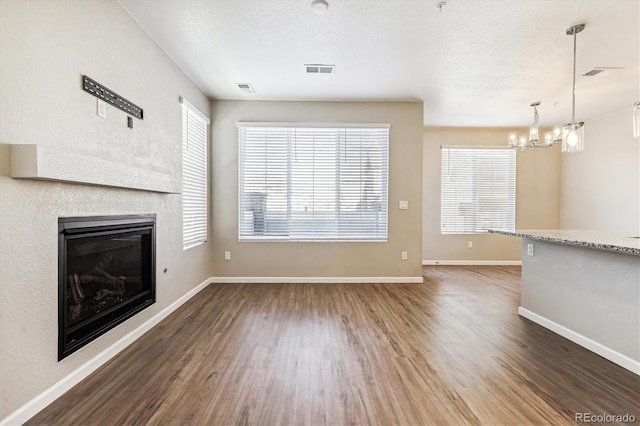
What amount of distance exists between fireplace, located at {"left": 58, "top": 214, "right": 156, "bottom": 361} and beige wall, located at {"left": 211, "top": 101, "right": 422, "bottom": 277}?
169 centimetres

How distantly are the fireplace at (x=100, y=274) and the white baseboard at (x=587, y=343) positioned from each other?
395 cm

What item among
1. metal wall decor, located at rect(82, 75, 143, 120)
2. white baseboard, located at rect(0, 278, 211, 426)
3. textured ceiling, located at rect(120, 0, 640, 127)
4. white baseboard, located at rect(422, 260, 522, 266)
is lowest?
white baseboard, located at rect(0, 278, 211, 426)

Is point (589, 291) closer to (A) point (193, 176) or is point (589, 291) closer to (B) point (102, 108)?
(B) point (102, 108)

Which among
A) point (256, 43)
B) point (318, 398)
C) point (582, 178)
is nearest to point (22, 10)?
point (256, 43)

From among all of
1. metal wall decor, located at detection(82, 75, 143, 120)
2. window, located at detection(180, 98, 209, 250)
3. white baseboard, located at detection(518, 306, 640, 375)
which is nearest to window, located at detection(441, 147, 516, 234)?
white baseboard, located at detection(518, 306, 640, 375)

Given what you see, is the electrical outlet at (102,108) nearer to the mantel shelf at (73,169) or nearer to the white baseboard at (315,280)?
the mantel shelf at (73,169)

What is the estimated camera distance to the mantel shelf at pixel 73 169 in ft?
4.99

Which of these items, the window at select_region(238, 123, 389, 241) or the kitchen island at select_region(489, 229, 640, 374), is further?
the window at select_region(238, 123, 389, 241)

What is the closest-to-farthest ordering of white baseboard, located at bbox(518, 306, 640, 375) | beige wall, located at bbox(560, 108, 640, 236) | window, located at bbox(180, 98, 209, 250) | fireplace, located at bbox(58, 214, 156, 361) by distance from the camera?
fireplace, located at bbox(58, 214, 156, 361)
white baseboard, located at bbox(518, 306, 640, 375)
window, located at bbox(180, 98, 209, 250)
beige wall, located at bbox(560, 108, 640, 236)

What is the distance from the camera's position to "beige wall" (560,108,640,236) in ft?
15.4

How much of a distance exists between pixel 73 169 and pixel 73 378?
1386 millimetres

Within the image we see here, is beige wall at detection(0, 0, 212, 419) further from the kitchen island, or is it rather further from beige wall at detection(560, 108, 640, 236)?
beige wall at detection(560, 108, 640, 236)

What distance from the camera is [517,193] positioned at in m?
6.07

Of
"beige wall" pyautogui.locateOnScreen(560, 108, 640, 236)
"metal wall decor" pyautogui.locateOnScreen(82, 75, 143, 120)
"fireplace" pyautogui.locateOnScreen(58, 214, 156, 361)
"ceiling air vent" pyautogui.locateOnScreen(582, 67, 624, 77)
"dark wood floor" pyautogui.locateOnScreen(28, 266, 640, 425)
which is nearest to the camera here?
"dark wood floor" pyautogui.locateOnScreen(28, 266, 640, 425)
